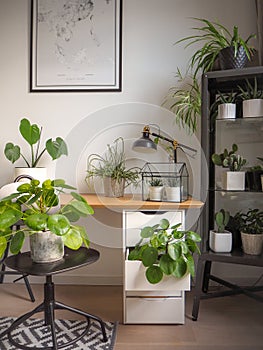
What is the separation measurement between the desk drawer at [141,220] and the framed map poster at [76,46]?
40.4 inches

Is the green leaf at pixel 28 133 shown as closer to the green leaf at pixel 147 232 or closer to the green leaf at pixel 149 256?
the green leaf at pixel 147 232

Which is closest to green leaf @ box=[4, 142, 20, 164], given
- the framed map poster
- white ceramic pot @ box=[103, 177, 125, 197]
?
the framed map poster

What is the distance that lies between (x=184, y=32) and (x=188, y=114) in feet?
2.10

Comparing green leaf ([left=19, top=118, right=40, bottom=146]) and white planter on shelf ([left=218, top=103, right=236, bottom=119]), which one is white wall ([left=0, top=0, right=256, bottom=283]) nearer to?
green leaf ([left=19, top=118, right=40, bottom=146])

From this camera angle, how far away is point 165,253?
178 cm

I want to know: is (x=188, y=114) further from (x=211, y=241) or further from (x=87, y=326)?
(x=87, y=326)

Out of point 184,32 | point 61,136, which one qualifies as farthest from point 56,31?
point 184,32

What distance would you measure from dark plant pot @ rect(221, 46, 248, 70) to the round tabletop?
1.33 metres

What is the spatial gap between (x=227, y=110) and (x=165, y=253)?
0.95 m

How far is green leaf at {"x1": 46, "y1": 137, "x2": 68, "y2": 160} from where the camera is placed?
2260 millimetres

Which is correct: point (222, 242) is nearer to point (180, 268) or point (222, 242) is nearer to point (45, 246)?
point (180, 268)

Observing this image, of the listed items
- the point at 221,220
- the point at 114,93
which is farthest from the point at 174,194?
the point at 114,93

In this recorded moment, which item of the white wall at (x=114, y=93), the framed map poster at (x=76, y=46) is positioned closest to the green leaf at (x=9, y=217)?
the white wall at (x=114, y=93)

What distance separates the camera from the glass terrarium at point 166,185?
199 centimetres
